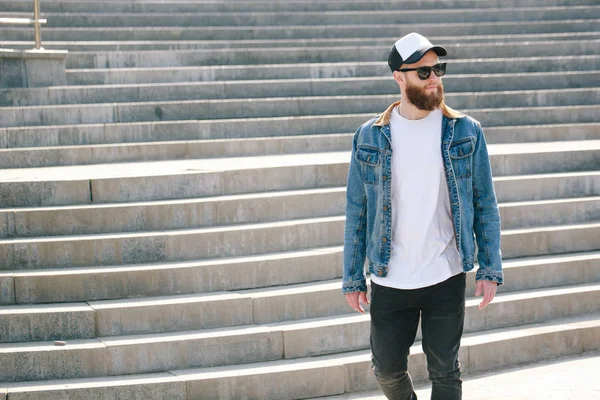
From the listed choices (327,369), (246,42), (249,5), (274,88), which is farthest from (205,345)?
(249,5)

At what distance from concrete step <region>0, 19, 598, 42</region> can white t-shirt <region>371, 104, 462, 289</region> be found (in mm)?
7776

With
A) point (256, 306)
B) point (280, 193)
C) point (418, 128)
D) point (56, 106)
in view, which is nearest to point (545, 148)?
point (280, 193)

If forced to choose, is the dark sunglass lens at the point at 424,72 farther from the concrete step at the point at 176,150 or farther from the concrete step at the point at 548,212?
the concrete step at the point at 176,150

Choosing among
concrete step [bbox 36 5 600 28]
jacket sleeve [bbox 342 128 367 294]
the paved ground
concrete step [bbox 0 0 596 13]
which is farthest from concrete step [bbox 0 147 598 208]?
concrete step [bbox 0 0 596 13]

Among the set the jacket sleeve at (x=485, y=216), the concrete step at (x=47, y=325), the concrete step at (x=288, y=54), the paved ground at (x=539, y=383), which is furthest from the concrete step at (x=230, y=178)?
the jacket sleeve at (x=485, y=216)

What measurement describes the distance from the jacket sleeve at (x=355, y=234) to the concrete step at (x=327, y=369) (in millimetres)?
1761

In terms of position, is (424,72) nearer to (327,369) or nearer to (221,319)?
(327,369)

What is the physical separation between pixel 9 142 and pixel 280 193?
2.66m

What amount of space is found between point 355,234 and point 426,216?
1.23ft

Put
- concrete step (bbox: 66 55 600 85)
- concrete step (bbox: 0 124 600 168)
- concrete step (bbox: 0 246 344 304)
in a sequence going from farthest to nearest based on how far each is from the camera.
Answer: concrete step (bbox: 66 55 600 85) < concrete step (bbox: 0 124 600 168) < concrete step (bbox: 0 246 344 304)

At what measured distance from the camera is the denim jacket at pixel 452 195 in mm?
4230

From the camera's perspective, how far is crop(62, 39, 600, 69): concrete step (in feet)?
34.3

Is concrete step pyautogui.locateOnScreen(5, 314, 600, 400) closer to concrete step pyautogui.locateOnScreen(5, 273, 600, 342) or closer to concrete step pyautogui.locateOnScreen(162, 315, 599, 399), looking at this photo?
concrete step pyautogui.locateOnScreen(162, 315, 599, 399)

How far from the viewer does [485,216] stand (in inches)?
170
